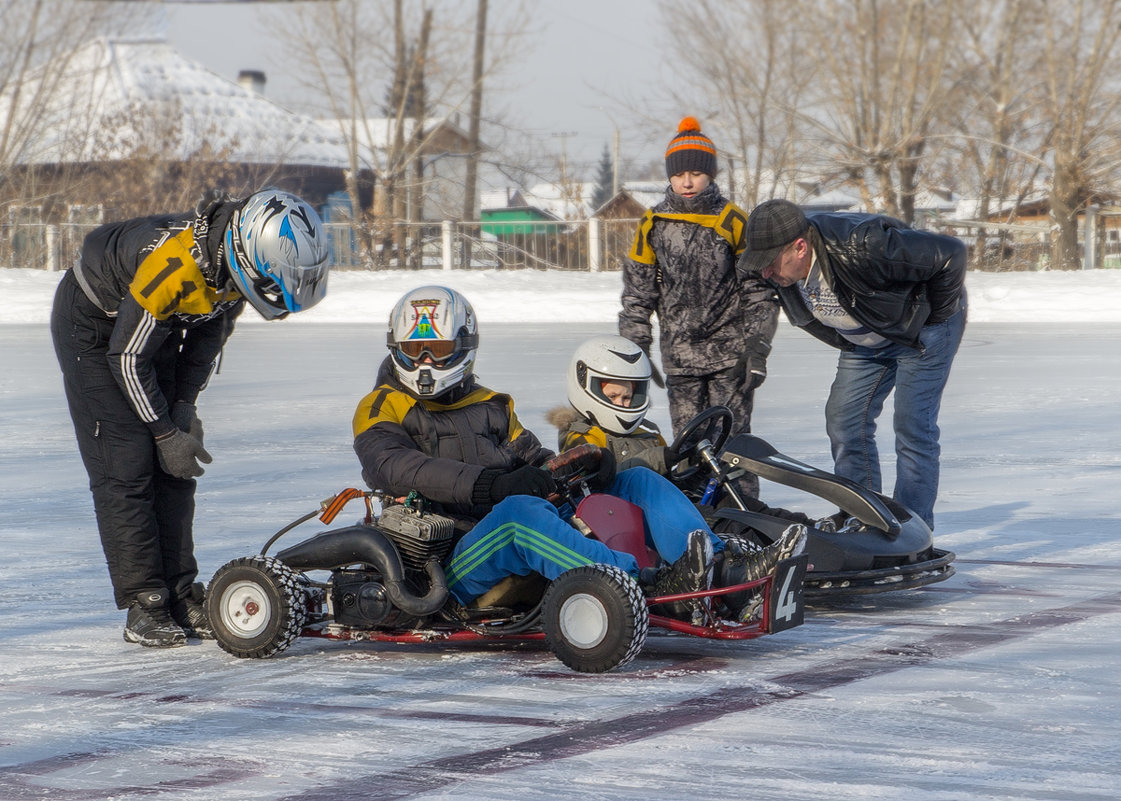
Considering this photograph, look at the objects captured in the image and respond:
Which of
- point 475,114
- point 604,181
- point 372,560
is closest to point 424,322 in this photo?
point 372,560

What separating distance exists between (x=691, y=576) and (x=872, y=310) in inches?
65.1

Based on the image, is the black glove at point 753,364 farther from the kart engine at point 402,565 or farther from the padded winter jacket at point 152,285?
the padded winter jacket at point 152,285

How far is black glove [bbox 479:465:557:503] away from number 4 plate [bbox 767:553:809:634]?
0.65m

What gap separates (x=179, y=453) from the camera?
403cm

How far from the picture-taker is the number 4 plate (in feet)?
12.0

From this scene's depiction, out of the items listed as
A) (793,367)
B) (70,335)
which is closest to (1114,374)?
(793,367)

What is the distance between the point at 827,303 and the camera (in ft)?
16.6

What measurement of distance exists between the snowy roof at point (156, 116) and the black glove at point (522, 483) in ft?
87.4

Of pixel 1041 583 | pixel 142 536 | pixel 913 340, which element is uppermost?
pixel 913 340

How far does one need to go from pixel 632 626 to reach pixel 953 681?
2.65 feet

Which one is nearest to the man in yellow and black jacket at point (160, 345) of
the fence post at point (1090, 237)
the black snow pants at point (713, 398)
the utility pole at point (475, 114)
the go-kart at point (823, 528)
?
the go-kart at point (823, 528)

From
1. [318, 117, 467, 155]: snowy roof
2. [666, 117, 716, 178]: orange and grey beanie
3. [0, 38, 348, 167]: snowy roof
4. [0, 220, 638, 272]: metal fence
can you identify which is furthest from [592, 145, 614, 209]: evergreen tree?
[666, 117, 716, 178]: orange and grey beanie

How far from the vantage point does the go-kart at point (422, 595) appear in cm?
366

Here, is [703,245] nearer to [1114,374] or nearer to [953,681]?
[953,681]
